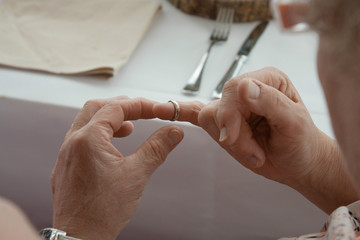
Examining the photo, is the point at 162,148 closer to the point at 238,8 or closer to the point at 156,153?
the point at 156,153

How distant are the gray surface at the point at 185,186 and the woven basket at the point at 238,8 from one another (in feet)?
1.45

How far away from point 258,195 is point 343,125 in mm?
427

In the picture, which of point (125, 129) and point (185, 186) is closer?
point (125, 129)

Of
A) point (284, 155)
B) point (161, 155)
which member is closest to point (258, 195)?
point (284, 155)

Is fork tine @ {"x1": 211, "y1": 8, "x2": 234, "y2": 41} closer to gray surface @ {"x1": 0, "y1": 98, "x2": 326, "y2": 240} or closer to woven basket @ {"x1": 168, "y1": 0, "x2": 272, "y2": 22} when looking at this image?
woven basket @ {"x1": 168, "y1": 0, "x2": 272, "y2": 22}

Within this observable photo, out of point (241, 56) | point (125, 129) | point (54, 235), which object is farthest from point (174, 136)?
point (241, 56)

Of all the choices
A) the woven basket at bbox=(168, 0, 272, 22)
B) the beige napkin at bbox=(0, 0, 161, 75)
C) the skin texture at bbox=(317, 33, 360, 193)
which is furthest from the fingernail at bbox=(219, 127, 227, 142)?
the woven basket at bbox=(168, 0, 272, 22)

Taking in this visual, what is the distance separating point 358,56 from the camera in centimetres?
40

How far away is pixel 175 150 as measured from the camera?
866 mm

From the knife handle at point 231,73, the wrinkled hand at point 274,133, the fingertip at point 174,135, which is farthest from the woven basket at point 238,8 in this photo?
the fingertip at point 174,135

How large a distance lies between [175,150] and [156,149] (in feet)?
0.59

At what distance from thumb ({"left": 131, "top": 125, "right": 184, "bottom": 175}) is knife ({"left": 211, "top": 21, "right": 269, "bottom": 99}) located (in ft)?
0.64

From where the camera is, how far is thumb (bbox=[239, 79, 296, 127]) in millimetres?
634

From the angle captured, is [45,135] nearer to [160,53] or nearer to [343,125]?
[160,53]
